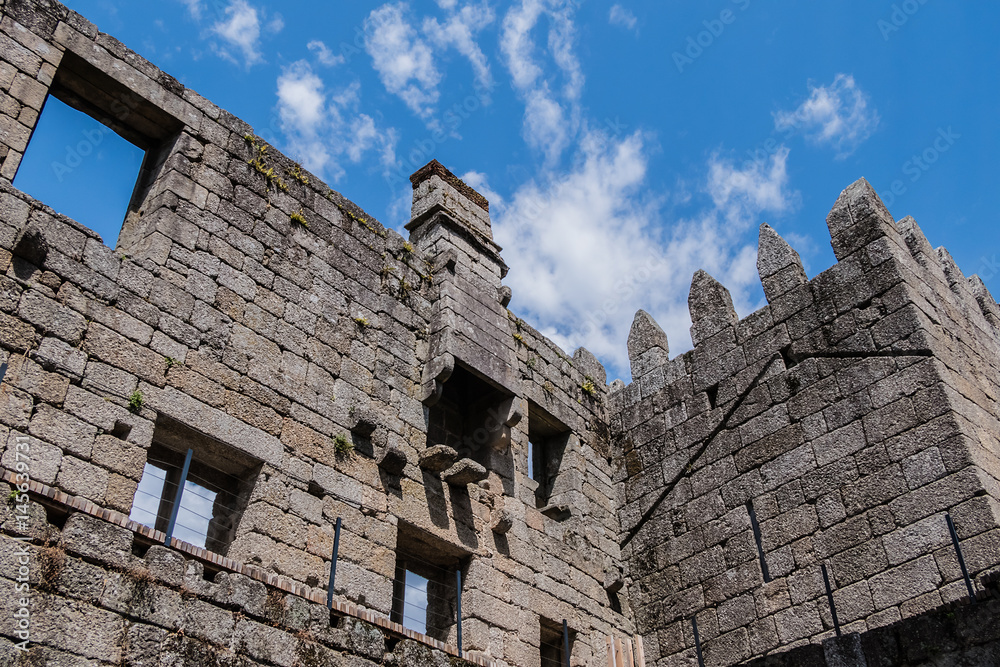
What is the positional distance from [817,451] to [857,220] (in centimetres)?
248

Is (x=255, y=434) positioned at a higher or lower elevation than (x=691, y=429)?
lower

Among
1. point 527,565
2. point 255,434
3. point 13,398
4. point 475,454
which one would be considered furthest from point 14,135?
point 527,565

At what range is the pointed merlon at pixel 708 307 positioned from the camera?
10.6 m

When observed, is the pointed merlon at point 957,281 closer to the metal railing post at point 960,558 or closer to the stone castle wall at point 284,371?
the metal railing post at point 960,558

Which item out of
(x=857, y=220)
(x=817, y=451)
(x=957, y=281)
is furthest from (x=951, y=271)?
(x=817, y=451)

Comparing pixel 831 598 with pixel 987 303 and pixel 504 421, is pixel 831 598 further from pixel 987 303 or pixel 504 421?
pixel 987 303

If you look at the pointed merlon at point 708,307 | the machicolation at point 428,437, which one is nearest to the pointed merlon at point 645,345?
the machicolation at point 428,437

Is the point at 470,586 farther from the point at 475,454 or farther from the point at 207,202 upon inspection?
the point at 207,202

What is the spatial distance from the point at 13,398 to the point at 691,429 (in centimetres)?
684

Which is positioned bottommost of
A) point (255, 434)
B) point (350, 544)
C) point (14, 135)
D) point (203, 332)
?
point (350, 544)

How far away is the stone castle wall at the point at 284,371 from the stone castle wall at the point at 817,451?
3.03ft

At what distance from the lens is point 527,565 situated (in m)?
8.64

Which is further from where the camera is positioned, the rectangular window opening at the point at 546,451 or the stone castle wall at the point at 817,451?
the rectangular window opening at the point at 546,451

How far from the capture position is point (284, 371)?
7.41 m
